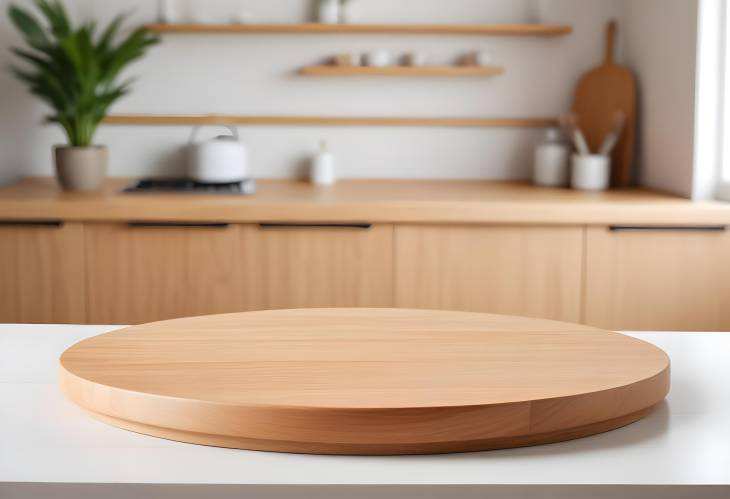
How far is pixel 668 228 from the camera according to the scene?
3.13 metres

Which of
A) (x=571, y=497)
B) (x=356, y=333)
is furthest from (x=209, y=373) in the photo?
(x=571, y=497)

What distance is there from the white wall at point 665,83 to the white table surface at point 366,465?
2437 mm

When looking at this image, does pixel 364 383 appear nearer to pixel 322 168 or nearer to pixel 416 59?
pixel 322 168

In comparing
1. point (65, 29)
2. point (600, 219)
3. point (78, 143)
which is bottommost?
A: point (600, 219)

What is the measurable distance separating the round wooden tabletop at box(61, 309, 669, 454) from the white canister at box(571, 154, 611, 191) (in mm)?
2440

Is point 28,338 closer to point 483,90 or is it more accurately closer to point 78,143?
point 78,143

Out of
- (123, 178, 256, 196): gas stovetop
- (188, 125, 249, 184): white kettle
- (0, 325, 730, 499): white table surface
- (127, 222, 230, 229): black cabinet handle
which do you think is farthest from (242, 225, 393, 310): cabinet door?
(0, 325, 730, 499): white table surface

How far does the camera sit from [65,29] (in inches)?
140

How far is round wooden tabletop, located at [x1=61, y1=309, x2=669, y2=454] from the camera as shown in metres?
0.94

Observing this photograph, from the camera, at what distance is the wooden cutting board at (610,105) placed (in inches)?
147

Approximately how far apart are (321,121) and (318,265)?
942 mm

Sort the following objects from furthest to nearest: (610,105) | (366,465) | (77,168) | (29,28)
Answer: (610,105)
(29,28)
(77,168)
(366,465)

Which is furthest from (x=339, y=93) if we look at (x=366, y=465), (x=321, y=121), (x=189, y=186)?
(x=366, y=465)

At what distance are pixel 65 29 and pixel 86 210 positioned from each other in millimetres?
806
